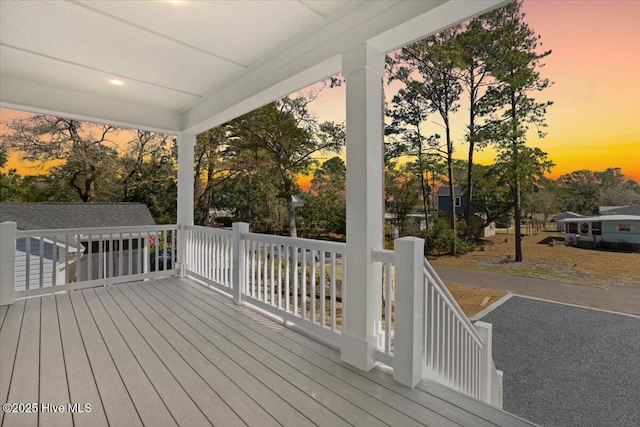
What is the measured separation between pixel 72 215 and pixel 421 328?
29.0ft

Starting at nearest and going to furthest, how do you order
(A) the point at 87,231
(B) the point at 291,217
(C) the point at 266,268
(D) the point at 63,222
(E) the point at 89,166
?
1. (C) the point at 266,268
2. (A) the point at 87,231
3. (D) the point at 63,222
4. (B) the point at 291,217
5. (E) the point at 89,166

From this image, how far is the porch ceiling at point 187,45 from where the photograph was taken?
2.27 meters

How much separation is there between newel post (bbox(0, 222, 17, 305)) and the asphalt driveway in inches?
230

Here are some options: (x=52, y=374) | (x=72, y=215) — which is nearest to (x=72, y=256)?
(x=72, y=215)

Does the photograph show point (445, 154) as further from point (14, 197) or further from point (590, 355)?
point (14, 197)

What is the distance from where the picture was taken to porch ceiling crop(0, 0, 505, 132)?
227cm

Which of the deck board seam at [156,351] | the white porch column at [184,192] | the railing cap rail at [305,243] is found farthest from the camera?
the white porch column at [184,192]

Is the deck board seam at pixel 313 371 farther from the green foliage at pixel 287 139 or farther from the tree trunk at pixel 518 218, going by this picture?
the green foliage at pixel 287 139

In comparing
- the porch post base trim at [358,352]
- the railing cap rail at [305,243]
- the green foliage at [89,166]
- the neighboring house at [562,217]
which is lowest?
the porch post base trim at [358,352]

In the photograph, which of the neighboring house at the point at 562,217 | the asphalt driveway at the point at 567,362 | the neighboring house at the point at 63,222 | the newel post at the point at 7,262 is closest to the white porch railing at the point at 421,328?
the asphalt driveway at the point at 567,362

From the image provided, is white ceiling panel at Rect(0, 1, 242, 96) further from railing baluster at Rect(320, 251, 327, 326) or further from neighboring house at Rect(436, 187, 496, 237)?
neighboring house at Rect(436, 187, 496, 237)

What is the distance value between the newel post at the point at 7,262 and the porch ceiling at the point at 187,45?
5.00 feet

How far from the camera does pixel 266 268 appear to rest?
3.55 metres

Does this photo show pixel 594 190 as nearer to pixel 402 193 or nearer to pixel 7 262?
pixel 402 193
